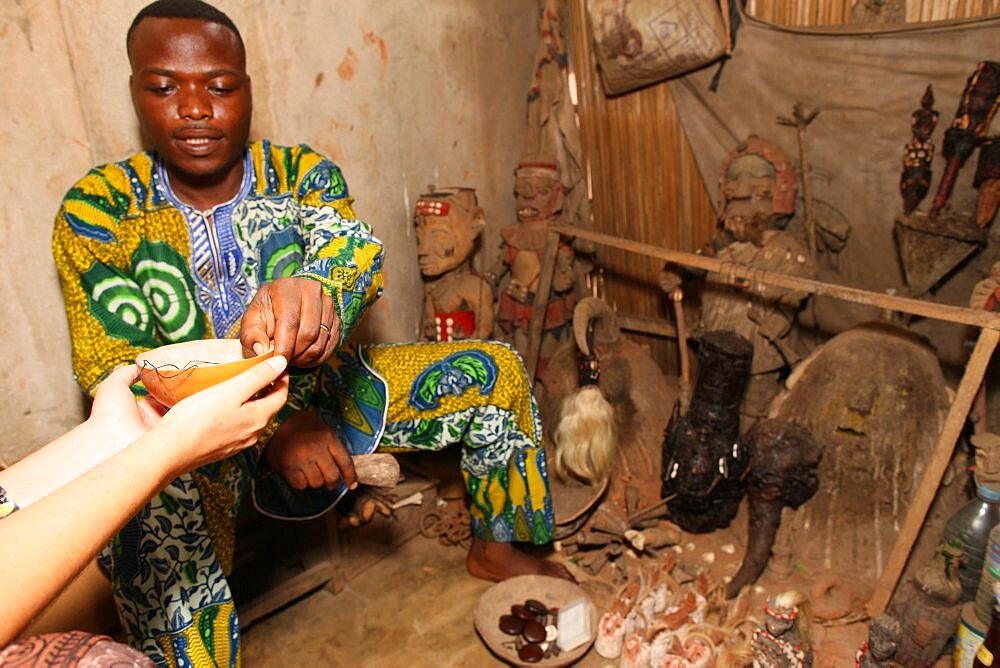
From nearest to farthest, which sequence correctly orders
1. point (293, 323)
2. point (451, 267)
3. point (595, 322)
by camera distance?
1. point (293, 323)
2. point (451, 267)
3. point (595, 322)

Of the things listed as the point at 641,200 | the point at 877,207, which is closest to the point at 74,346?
the point at 641,200

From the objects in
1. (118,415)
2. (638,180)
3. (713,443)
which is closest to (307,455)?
(118,415)

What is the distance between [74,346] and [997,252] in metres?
3.62

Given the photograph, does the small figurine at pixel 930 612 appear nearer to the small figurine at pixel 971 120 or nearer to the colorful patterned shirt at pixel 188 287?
the small figurine at pixel 971 120

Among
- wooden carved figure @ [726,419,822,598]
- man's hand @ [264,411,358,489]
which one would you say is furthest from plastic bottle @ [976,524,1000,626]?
man's hand @ [264,411,358,489]

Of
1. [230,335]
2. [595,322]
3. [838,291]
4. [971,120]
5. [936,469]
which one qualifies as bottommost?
[936,469]

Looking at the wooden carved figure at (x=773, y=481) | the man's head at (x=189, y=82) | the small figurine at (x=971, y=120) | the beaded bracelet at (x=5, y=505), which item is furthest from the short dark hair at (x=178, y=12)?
the small figurine at (x=971, y=120)

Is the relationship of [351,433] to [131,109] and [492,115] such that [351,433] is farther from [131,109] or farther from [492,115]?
[492,115]

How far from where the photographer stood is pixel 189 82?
208 centimetres

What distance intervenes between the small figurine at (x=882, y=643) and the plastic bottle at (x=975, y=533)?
0.42 m

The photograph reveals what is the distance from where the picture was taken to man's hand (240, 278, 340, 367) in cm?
174

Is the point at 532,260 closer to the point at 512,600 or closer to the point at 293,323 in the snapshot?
the point at 512,600

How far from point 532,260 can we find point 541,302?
0.80 feet

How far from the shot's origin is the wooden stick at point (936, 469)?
2.37 metres
